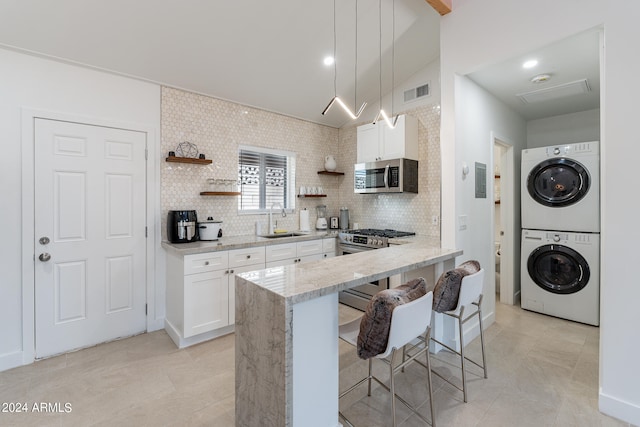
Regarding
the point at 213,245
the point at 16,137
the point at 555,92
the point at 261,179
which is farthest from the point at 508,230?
the point at 16,137

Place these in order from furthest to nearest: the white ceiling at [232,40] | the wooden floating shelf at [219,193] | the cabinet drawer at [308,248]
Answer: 1. the cabinet drawer at [308,248]
2. the wooden floating shelf at [219,193]
3. the white ceiling at [232,40]

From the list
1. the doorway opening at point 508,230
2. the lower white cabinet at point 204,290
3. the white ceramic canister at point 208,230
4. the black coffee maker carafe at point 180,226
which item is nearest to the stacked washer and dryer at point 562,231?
the doorway opening at point 508,230

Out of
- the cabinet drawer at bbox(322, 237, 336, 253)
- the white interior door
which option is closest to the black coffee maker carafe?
the white interior door

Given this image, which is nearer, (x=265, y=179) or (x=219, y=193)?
(x=219, y=193)

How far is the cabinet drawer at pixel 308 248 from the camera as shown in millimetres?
3648

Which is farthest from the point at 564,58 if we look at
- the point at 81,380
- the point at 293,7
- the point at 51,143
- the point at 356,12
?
the point at 81,380

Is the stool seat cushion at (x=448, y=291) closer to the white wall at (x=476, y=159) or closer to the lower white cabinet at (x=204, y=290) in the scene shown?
the white wall at (x=476, y=159)

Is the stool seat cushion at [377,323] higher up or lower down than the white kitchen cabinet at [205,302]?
higher up

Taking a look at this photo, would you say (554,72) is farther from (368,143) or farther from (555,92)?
(368,143)

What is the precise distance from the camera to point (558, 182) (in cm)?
346

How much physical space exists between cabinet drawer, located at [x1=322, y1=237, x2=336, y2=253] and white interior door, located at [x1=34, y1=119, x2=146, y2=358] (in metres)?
2.04

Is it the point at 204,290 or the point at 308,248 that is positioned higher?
the point at 308,248

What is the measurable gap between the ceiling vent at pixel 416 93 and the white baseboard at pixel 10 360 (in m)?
4.80

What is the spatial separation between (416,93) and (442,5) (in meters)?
1.33
